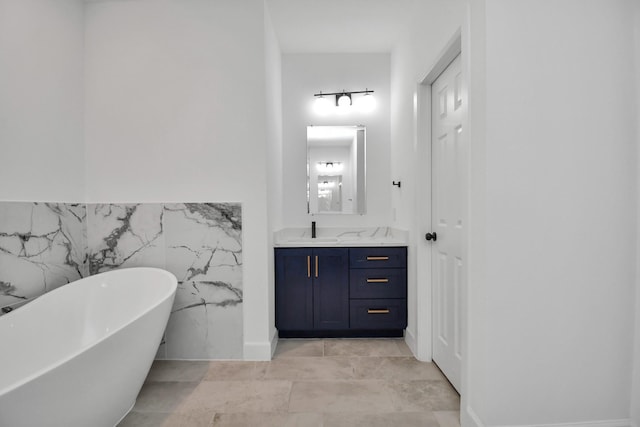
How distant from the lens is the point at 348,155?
369 cm

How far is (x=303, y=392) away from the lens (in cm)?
221

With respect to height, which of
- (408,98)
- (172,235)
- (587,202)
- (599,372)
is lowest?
(599,372)

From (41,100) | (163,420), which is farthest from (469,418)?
(41,100)

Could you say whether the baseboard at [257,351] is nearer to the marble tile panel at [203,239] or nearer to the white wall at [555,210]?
the marble tile panel at [203,239]

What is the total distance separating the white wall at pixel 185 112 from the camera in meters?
2.62

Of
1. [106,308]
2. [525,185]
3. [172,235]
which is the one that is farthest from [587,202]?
[106,308]

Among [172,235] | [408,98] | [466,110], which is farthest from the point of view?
[408,98]

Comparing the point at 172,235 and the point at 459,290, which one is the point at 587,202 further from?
the point at 172,235

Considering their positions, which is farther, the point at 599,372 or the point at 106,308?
the point at 106,308

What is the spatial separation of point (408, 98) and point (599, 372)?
2.21m

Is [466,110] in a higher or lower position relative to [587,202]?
higher

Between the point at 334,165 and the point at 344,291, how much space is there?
1.37m

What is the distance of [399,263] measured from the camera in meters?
3.01

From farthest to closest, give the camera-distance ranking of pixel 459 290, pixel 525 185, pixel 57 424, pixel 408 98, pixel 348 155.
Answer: pixel 348 155 → pixel 408 98 → pixel 459 290 → pixel 525 185 → pixel 57 424
